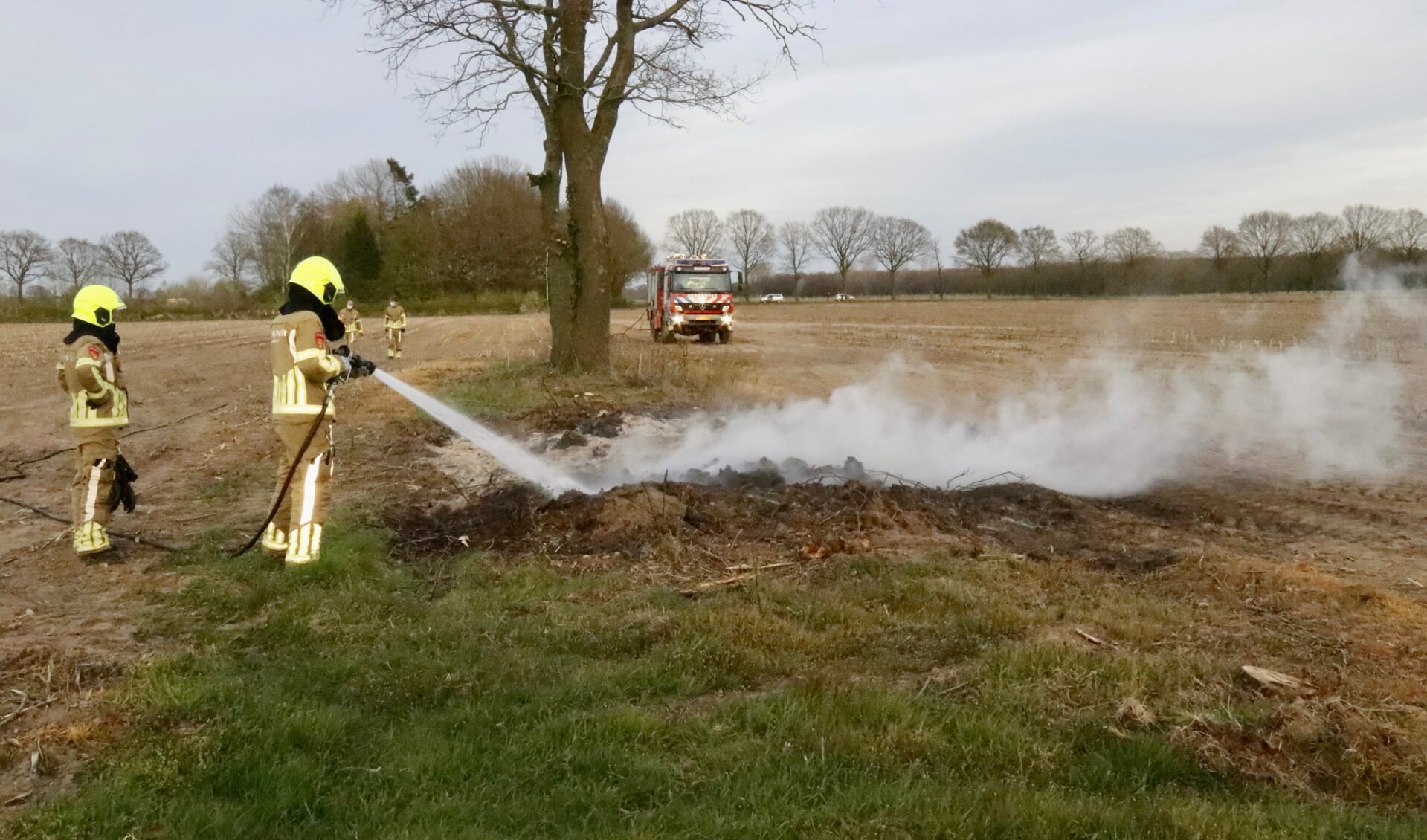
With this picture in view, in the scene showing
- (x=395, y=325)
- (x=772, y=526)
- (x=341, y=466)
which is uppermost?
(x=395, y=325)

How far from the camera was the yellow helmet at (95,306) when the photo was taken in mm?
7102

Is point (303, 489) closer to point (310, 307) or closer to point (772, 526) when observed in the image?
point (310, 307)

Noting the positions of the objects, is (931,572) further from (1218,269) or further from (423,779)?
(1218,269)

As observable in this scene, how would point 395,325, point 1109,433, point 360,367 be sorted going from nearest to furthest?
1. point 360,367
2. point 1109,433
3. point 395,325

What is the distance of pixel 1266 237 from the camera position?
17.1 metres

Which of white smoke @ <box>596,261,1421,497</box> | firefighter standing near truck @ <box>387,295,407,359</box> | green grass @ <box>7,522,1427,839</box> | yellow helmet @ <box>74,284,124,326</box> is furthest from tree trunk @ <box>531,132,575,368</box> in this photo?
green grass @ <box>7,522,1427,839</box>

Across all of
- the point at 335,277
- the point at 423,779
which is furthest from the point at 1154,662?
the point at 335,277

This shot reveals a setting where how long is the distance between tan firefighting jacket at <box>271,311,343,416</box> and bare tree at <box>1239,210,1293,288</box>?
1657 centimetres

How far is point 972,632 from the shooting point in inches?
213

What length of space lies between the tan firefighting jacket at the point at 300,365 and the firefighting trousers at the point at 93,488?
5.30 feet

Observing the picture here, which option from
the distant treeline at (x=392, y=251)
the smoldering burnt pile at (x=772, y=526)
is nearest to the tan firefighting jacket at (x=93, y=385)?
the smoldering burnt pile at (x=772, y=526)

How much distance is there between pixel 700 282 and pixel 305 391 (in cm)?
2612

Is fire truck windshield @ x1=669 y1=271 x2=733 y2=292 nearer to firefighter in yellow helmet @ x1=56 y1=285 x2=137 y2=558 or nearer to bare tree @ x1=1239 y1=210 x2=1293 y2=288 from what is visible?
bare tree @ x1=1239 y1=210 x2=1293 y2=288

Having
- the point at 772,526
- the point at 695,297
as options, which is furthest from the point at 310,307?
the point at 695,297
